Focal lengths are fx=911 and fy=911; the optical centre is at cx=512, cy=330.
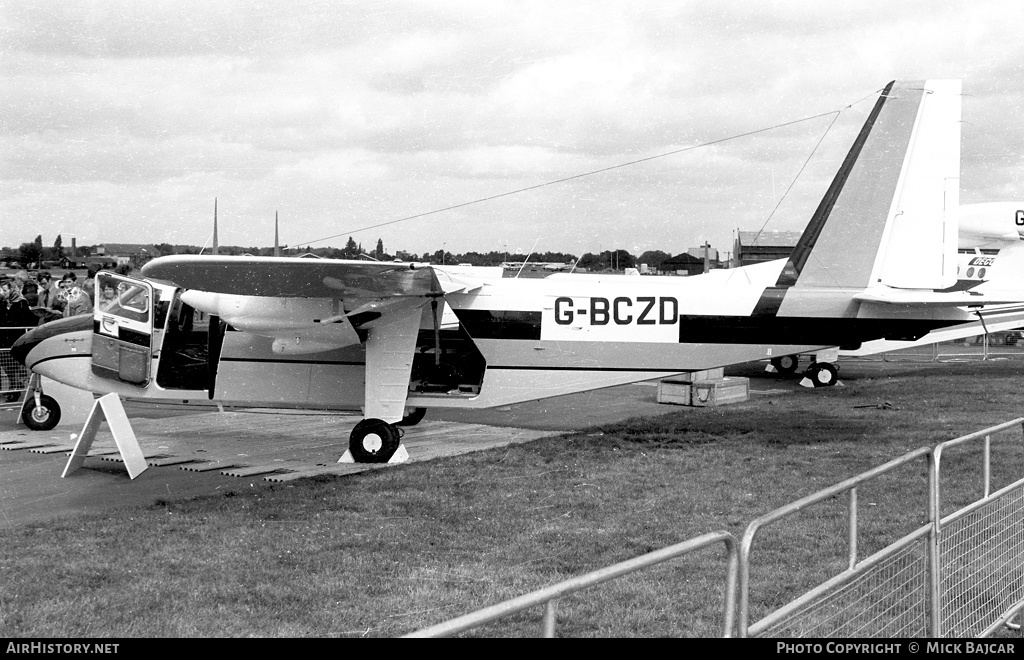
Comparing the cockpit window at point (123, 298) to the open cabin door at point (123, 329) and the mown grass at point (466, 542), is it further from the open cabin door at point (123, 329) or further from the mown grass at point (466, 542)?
the mown grass at point (466, 542)

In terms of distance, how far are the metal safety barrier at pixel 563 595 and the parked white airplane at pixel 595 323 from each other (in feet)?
27.6

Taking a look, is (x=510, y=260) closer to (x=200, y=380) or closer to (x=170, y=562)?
(x=200, y=380)

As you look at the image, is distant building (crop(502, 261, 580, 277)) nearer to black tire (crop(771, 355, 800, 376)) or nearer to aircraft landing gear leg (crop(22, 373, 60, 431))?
aircraft landing gear leg (crop(22, 373, 60, 431))

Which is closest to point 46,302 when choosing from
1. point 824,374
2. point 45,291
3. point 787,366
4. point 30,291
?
point 45,291

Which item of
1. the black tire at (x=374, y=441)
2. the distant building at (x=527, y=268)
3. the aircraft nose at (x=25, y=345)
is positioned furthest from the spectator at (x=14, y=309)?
the distant building at (x=527, y=268)

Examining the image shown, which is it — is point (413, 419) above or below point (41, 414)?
below

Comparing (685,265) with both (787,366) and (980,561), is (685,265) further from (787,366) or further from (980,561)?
(980,561)

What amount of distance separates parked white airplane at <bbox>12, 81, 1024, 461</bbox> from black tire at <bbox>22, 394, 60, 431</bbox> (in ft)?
3.55

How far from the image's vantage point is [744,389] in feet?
56.5

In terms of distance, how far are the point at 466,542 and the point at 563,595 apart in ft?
16.1

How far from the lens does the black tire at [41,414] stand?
13.1 meters

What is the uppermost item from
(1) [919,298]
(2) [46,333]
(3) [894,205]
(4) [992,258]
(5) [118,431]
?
(3) [894,205]

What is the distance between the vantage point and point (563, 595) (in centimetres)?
254
